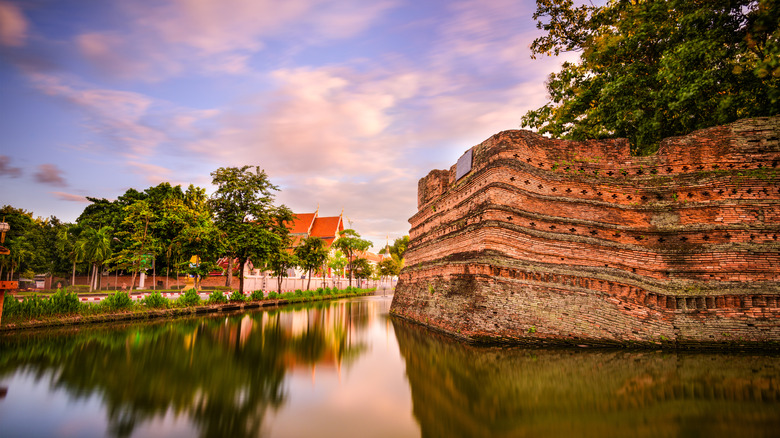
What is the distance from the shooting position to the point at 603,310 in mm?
9766

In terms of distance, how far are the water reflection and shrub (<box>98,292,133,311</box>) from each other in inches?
529

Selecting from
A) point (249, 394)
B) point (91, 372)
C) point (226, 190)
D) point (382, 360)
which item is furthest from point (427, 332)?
point (226, 190)

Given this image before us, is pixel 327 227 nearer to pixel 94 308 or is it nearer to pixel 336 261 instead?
pixel 336 261

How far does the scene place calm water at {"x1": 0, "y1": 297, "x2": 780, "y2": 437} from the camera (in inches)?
172

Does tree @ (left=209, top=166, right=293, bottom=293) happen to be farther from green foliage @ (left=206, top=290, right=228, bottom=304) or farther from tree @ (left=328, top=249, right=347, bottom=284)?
tree @ (left=328, top=249, right=347, bottom=284)

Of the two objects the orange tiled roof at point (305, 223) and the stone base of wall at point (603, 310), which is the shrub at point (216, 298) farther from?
the orange tiled roof at point (305, 223)

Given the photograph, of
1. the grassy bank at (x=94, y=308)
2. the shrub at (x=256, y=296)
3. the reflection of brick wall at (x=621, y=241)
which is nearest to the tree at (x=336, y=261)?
the shrub at (x=256, y=296)

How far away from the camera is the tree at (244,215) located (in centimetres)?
2436

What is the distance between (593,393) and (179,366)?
7781 mm

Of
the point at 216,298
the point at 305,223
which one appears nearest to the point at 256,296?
the point at 216,298

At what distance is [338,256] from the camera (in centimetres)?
5059

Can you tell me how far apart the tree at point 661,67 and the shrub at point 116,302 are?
72.1ft

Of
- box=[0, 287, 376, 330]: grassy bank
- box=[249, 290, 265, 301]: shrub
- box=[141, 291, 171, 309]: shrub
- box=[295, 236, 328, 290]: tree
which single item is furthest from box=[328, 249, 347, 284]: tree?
box=[141, 291, 171, 309]: shrub

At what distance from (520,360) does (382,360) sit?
10.7ft
